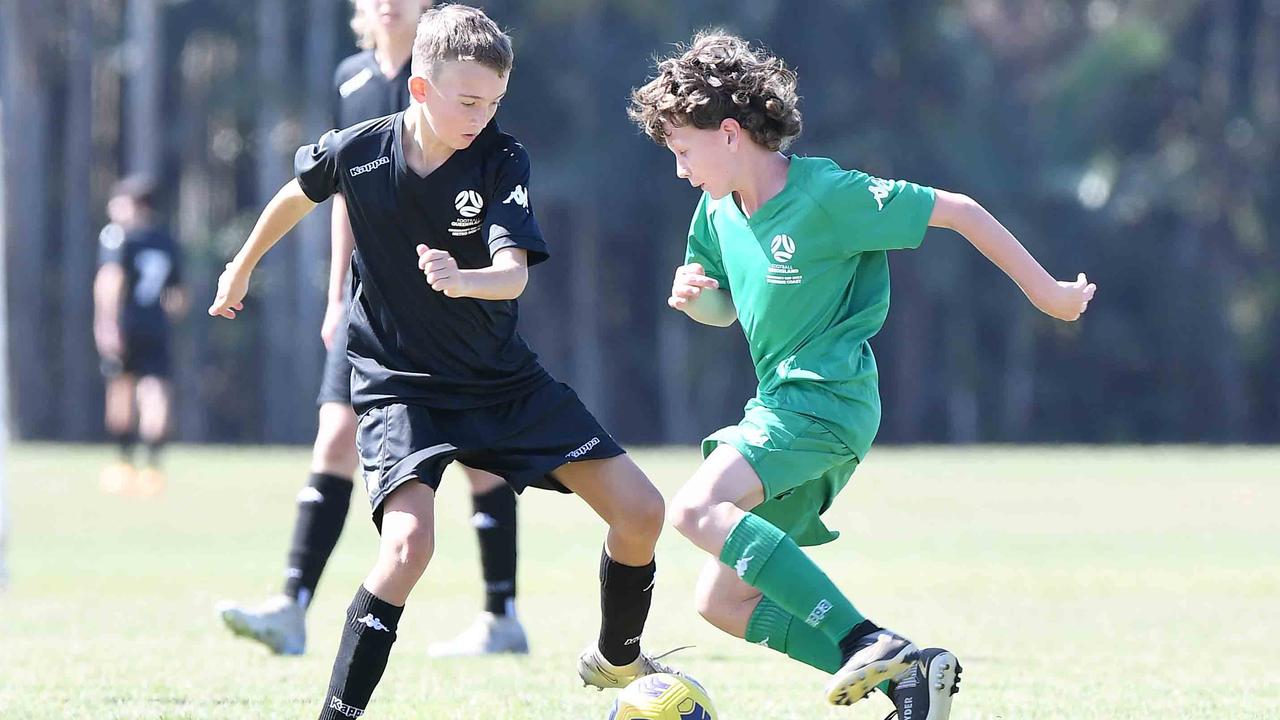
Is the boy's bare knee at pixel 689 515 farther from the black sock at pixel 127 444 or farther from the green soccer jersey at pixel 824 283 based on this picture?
the black sock at pixel 127 444

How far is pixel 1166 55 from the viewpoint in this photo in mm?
38062

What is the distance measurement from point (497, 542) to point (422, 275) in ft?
6.91

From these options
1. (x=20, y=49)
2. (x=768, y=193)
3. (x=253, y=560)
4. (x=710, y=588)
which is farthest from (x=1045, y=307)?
(x=20, y=49)

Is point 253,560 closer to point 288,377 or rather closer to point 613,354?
point 288,377

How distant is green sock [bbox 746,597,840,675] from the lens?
480cm

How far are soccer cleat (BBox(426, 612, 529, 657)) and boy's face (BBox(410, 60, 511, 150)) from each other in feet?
8.05

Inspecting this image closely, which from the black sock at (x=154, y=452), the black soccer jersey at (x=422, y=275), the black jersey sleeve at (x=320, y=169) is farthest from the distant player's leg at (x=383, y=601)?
the black sock at (x=154, y=452)

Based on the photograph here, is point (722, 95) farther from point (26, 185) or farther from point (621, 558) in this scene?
point (26, 185)

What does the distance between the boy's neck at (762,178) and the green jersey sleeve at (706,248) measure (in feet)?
0.63

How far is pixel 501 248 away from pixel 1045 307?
1404 millimetres

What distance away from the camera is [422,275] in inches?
185

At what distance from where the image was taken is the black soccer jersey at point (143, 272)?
16562 millimetres

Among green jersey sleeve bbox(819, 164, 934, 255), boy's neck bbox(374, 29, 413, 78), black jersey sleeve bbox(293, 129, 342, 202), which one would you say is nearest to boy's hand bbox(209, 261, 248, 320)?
black jersey sleeve bbox(293, 129, 342, 202)

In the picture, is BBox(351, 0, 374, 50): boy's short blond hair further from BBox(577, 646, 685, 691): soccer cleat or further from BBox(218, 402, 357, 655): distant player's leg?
BBox(577, 646, 685, 691): soccer cleat
